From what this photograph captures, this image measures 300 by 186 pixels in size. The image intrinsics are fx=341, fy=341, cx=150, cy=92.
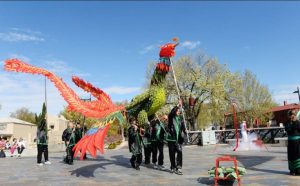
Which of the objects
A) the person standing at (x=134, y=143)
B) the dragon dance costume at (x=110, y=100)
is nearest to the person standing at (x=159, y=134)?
the dragon dance costume at (x=110, y=100)

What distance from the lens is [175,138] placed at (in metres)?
9.81

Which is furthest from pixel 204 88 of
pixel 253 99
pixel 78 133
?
pixel 78 133

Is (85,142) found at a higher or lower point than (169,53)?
lower

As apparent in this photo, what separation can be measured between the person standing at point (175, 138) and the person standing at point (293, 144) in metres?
2.92

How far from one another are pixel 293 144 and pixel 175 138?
3.14m

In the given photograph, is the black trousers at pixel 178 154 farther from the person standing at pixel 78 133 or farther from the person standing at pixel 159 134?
the person standing at pixel 78 133

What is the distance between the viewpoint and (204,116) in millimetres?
48438

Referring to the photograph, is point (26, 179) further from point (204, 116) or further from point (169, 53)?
point (204, 116)

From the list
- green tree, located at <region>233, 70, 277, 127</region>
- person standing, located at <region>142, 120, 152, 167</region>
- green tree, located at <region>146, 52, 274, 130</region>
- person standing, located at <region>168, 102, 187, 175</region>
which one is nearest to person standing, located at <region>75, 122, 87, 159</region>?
person standing, located at <region>142, 120, 152, 167</region>

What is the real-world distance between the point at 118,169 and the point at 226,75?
31.9 meters

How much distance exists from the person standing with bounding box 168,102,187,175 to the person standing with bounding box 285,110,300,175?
2.92m

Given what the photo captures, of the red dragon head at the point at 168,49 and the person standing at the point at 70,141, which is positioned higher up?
the red dragon head at the point at 168,49

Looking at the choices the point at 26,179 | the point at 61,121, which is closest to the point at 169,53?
the point at 26,179

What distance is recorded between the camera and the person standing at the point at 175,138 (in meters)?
9.81
